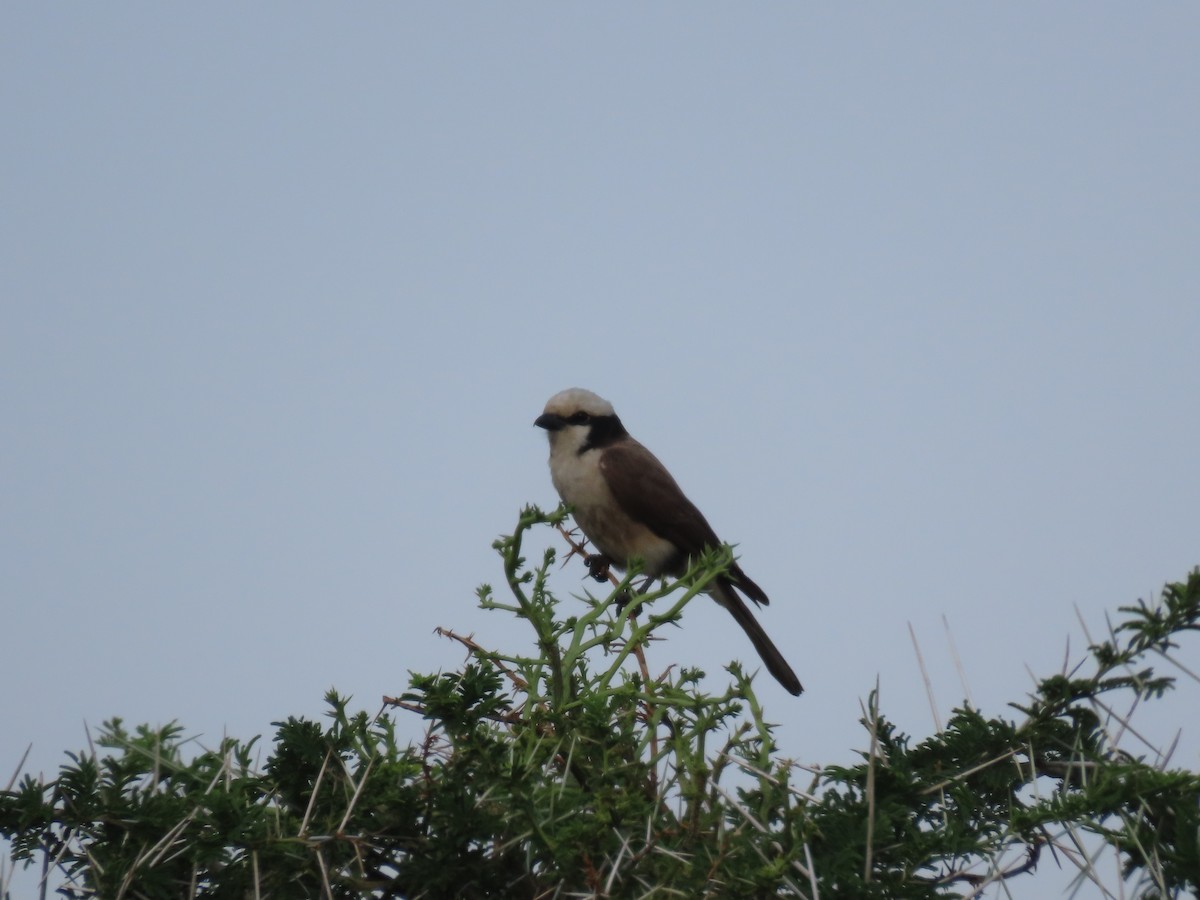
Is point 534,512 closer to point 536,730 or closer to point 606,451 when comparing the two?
point 536,730

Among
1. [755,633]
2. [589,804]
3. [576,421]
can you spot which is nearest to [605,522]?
[576,421]

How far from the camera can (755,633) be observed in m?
6.25

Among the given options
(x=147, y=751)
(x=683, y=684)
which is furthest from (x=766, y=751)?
(x=147, y=751)

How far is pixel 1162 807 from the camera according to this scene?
2.11m

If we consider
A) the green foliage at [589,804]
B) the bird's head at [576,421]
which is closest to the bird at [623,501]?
the bird's head at [576,421]

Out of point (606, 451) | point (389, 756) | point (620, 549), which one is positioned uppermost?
point (606, 451)

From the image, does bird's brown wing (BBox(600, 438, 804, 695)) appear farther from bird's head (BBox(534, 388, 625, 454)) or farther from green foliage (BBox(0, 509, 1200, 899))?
green foliage (BBox(0, 509, 1200, 899))

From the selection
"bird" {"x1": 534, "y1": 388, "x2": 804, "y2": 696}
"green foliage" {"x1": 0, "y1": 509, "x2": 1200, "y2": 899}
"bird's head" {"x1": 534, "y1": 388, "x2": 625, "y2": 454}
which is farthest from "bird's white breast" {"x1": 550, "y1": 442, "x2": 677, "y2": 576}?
"green foliage" {"x1": 0, "y1": 509, "x2": 1200, "y2": 899}

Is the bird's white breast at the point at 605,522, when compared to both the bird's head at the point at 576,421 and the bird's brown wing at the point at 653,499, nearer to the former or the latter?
the bird's brown wing at the point at 653,499

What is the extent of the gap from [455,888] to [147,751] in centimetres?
60

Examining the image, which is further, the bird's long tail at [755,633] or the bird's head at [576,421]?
the bird's head at [576,421]

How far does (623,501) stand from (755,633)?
867 millimetres

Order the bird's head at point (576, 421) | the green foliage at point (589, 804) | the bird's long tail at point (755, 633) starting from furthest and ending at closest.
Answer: the bird's head at point (576, 421)
the bird's long tail at point (755, 633)
the green foliage at point (589, 804)

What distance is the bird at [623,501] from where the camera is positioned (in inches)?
249
